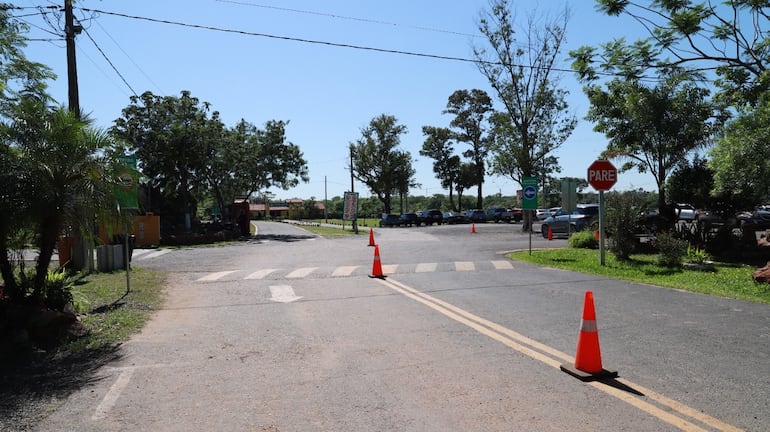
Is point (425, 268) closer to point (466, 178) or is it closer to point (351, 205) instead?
point (351, 205)

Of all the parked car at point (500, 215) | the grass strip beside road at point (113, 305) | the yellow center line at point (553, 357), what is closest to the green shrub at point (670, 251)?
the yellow center line at point (553, 357)

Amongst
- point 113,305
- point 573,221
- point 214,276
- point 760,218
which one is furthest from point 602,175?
point 760,218

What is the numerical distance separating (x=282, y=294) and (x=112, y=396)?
21.1ft

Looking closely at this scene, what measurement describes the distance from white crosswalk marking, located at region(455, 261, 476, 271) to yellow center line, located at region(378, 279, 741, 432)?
15.8 ft

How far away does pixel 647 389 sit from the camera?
496 cm

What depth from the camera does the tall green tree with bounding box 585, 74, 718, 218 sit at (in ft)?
58.1

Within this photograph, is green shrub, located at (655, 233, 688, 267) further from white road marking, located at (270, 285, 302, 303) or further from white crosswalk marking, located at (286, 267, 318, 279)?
white road marking, located at (270, 285, 302, 303)

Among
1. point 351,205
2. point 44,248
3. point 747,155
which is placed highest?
point 747,155

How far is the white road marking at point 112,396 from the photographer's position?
461 centimetres

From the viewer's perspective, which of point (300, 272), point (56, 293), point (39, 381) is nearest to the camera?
point (39, 381)

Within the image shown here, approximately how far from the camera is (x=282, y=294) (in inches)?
452

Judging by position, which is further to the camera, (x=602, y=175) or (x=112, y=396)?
(x=602, y=175)

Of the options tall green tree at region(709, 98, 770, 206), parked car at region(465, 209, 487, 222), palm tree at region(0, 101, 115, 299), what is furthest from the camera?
parked car at region(465, 209, 487, 222)

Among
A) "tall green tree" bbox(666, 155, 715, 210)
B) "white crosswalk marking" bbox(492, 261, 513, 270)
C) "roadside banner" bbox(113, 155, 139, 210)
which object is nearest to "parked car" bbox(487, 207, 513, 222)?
"tall green tree" bbox(666, 155, 715, 210)
